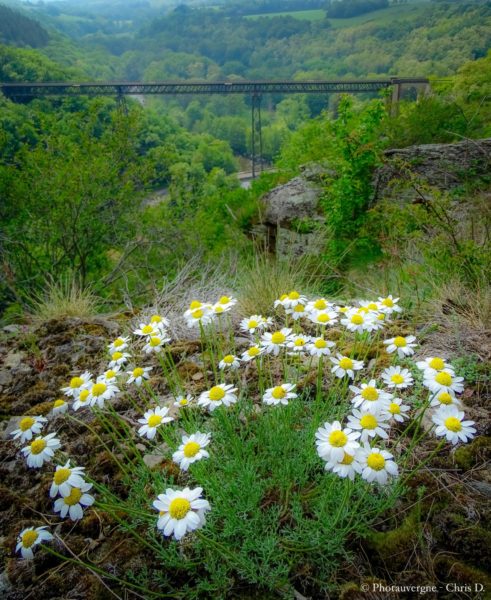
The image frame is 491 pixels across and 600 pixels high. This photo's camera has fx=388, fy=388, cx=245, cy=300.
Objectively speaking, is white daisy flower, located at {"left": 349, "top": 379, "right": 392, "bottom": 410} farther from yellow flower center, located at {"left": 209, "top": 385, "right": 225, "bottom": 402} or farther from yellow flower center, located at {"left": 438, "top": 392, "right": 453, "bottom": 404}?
yellow flower center, located at {"left": 209, "top": 385, "right": 225, "bottom": 402}

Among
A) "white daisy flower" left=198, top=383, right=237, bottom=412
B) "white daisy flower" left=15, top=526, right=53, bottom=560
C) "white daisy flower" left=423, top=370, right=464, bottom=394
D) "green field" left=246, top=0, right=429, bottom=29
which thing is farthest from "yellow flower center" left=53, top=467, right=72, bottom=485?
"green field" left=246, top=0, right=429, bottom=29

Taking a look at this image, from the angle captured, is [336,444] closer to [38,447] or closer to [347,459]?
[347,459]

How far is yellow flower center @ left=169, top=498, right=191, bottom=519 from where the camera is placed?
3.19 feet

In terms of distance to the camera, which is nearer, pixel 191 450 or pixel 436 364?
pixel 191 450

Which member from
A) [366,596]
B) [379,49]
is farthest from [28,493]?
[379,49]

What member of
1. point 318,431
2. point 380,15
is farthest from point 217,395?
point 380,15

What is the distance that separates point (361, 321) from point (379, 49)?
81.0 m

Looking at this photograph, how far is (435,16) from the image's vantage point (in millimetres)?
50844

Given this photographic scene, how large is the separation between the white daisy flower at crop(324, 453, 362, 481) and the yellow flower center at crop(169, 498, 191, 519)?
37cm

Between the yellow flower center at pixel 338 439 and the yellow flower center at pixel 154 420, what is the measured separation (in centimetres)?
60

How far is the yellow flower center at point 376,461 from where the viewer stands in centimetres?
104

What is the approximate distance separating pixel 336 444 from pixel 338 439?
0.01m

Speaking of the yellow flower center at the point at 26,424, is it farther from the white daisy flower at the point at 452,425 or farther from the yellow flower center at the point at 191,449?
the white daisy flower at the point at 452,425

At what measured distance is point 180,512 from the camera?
98 centimetres
